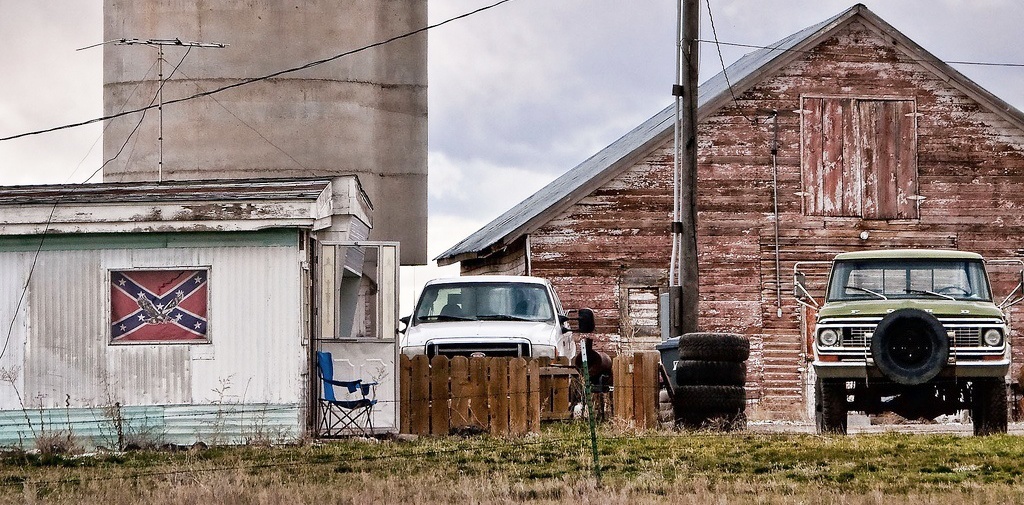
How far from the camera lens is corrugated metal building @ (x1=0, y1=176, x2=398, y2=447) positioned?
1730 cm

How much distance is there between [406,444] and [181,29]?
25270 millimetres

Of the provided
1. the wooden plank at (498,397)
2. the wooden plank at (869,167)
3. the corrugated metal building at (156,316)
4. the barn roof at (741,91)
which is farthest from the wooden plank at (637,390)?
the wooden plank at (869,167)

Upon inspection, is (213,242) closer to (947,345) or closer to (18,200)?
(18,200)

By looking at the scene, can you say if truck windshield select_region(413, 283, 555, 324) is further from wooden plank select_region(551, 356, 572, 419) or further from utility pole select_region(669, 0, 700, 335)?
utility pole select_region(669, 0, 700, 335)

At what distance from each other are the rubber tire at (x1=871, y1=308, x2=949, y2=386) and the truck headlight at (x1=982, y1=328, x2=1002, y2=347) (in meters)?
0.69

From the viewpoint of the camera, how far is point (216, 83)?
39469 millimetres

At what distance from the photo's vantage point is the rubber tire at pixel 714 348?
19109 mm

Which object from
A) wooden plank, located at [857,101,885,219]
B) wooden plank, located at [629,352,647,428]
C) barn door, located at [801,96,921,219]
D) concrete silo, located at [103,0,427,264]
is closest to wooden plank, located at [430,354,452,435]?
wooden plank, located at [629,352,647,428]

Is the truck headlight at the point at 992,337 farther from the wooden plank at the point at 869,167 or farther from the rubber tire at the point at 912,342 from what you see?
the wooden plank at the point at 869,167

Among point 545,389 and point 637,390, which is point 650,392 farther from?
point 545,389

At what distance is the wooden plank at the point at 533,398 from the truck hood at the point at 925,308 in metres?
3.43

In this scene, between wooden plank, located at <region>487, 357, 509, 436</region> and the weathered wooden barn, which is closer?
wooden plank, located at <region>487, 357, 509, 436</region>

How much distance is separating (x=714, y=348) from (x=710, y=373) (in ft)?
0.99

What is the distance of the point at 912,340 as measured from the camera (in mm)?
17578
